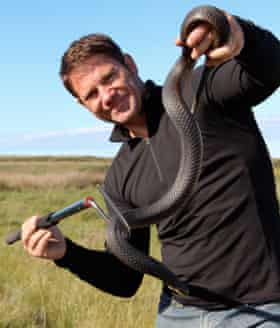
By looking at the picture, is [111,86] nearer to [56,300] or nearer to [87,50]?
[87,50]

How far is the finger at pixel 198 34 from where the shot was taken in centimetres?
197

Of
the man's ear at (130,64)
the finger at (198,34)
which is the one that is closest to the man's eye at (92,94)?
the man's ear at (130,64)

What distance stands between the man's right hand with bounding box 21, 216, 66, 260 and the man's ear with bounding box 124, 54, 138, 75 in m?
0.99

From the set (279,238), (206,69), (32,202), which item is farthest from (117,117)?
(32,202)

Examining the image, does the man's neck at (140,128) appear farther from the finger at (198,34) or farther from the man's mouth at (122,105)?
the finger at (198,34)

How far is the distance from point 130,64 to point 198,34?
136cm

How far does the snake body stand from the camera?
1993 mm

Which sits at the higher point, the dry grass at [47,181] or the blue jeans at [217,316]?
the blue jeans at [217,316]

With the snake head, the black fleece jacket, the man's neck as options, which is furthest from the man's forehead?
the snake head

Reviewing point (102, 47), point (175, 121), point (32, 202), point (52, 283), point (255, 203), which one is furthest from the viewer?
point (32, 202)

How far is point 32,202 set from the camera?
20578mm

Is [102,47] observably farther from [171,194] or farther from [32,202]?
[32,202]

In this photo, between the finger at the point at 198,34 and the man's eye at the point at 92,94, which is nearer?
the finger at the point at 198,34

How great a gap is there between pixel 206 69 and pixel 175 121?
62 cm
